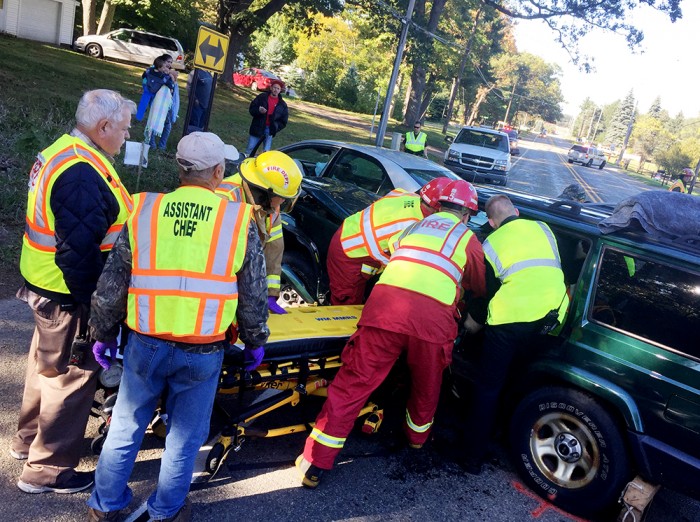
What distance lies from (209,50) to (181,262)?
4944 mm

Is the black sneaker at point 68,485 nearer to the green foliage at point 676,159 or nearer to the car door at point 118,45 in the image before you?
the car door at point 118,45

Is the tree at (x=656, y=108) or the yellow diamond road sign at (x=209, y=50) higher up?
the tree at (x=656, y=108)

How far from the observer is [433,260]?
3182 millimetres

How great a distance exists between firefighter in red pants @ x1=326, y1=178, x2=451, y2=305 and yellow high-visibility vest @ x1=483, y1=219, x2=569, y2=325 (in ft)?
1.90

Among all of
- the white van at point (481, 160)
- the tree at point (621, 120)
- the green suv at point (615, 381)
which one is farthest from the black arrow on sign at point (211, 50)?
the tree at point (621, 120)

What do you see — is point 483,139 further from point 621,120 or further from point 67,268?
point 621,120

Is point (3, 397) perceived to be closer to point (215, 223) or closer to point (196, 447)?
point (196, 447)

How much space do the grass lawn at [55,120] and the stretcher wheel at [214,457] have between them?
3088 millimetres

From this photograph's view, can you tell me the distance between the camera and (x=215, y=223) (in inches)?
88.0

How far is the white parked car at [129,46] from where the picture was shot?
78.3ft

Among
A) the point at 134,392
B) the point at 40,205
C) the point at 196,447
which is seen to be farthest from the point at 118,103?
the point at 196,447

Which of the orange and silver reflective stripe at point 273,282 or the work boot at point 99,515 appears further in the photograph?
the orange and silver reflective stripe at point 273,282

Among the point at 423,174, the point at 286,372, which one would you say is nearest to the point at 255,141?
the point at 423,174

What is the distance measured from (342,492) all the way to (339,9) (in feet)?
71.3
